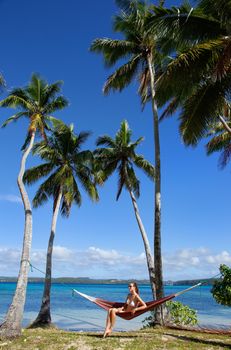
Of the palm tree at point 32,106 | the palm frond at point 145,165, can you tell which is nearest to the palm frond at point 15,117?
the palm tree at point 32,106

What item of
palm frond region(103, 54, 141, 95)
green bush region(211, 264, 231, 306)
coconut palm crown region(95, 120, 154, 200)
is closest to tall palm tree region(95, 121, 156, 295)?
coconut palm crown region(95, 120, 154, 200)

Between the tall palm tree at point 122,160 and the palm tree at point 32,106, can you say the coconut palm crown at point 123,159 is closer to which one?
the tall palm tree at point 122,160

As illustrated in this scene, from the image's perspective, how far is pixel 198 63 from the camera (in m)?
9.30

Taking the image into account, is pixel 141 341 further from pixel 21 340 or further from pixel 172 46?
pixel 172 46

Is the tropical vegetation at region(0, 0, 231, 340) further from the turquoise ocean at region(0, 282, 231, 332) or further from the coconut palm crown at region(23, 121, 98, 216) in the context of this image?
the turquoise ocean at region(0, 282, 231, 332)

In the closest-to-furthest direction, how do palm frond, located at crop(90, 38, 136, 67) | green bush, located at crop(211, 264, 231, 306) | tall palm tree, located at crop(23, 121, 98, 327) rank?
green bush, located at crop(211, 264, 231, 306)
palm frond, located at crop(90, 38, 136, 67)
tall palm tree, located at crop(23, 121, 98, 327)

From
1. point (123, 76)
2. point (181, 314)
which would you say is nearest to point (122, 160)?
point (123, 76)

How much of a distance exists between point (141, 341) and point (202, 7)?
730 centimetres

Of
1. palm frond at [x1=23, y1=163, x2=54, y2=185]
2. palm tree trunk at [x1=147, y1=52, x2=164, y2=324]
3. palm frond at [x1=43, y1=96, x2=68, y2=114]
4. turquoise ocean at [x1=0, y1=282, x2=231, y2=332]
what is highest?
palm frond at [x1=43, y1=96, x2=68, y2=114]

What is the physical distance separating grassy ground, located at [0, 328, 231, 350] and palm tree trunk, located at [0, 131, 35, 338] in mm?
302

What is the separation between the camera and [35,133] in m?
13.2

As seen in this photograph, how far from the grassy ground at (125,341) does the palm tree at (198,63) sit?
16.2 feet

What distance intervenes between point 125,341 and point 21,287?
10.7 feet

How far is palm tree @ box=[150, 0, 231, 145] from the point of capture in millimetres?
8633
